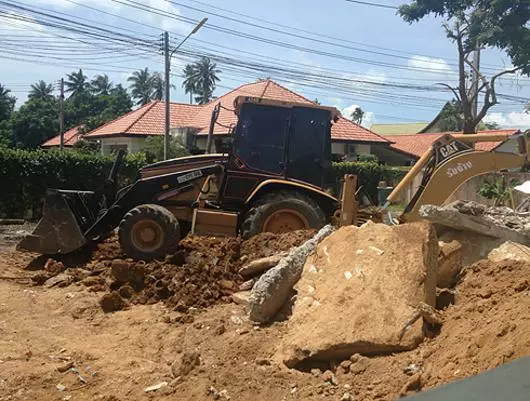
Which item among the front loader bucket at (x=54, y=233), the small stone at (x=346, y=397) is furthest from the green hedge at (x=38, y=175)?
the small stone at (x=346, y=397)

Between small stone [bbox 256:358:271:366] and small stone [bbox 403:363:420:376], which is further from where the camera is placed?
small stone [bbox 256:358:271:366]

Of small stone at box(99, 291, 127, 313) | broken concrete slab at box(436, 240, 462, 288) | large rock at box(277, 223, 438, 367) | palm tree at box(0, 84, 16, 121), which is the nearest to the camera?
large rock at box(277, 223, 438, 367)

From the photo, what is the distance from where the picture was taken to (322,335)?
15.0 feet

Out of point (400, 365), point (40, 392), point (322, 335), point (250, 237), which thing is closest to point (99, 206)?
point (250, 237)

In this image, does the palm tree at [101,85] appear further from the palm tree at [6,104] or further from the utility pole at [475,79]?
the utility pole at [475,79]

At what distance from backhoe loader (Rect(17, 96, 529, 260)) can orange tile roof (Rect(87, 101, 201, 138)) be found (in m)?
22.1

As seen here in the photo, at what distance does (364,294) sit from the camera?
16.0 feet

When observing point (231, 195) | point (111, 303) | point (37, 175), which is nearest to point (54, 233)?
point (111, 303)

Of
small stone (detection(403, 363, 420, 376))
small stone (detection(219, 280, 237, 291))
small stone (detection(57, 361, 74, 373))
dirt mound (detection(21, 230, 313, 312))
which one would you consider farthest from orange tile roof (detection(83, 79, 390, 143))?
small stone (detection(403, 363, 420, 376))

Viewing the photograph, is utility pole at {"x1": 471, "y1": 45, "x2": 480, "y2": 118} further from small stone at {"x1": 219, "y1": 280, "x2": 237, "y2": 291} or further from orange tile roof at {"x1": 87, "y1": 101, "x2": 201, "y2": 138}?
small stone at {"x1": 219, "y1": 280, "x2": 237, "y2": 291}

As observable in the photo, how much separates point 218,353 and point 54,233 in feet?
14.4

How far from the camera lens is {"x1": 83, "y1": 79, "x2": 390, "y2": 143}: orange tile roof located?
29531 mm

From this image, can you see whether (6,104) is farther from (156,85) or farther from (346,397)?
(346,397)

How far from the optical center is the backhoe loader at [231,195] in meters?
8.38
